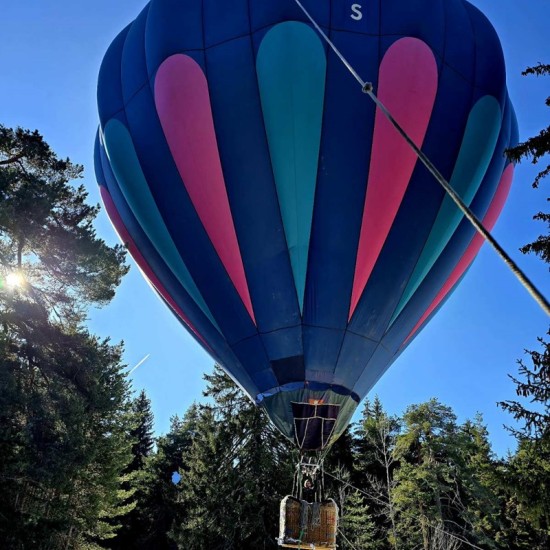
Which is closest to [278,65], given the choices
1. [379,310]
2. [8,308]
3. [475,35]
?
Answer: [475,35]

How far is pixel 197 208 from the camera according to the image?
697cm

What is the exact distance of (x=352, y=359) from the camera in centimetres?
655

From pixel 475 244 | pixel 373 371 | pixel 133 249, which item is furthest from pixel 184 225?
pixel 475 244

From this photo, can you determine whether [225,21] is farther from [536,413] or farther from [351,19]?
[536,413]

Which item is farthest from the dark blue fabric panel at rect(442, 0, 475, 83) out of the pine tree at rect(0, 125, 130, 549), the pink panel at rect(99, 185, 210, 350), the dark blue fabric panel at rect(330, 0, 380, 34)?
the pine tree at rect(0, 125, 130, 549)

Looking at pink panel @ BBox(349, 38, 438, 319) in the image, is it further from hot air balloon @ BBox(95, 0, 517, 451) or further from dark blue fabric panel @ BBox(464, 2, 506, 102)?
dark blue fabric panel @ BBox(464, 2, 506, 102)

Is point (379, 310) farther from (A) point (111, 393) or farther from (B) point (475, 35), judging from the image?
(A) point (111, 393)

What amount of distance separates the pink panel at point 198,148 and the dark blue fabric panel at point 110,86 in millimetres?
1154

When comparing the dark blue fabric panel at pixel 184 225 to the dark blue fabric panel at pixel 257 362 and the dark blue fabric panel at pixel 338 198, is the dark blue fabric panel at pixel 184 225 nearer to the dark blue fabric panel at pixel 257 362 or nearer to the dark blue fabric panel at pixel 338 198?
the dark blue fabric panel at pixel 257 362

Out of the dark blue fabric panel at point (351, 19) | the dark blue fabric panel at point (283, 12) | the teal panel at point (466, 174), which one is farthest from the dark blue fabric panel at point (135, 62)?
the teal panel at point (466, 174)

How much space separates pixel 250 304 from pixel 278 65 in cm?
295

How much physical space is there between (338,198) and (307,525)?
391 centimetres

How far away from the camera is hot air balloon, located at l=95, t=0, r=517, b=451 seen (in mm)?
6328

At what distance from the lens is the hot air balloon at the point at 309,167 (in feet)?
20.8
